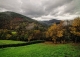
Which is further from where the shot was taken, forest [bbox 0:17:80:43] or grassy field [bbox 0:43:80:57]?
forest [bbox 0:17:80:43]

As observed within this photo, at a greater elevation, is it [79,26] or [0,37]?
[79,26]

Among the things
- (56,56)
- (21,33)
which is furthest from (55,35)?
(56,56)

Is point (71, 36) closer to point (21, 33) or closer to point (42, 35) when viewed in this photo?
point (42, 35)

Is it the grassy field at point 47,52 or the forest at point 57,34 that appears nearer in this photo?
the grassy field at point 47,52

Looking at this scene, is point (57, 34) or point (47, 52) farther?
point (57, 34)

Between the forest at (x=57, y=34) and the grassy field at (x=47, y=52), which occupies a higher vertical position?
the forest at (x=57, y=34)

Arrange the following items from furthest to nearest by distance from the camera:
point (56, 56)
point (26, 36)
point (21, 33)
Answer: point (21, 33), point (26, 36), point (56, 56)

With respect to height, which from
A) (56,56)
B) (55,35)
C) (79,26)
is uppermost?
(79,26)

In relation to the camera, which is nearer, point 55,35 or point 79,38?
point 79,38

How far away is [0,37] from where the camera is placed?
178ft

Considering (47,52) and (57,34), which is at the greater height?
(57,34)

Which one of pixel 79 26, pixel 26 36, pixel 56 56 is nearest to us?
pixel 56 56

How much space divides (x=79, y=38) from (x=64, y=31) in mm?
6862

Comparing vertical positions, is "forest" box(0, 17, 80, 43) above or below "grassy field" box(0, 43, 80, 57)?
above
